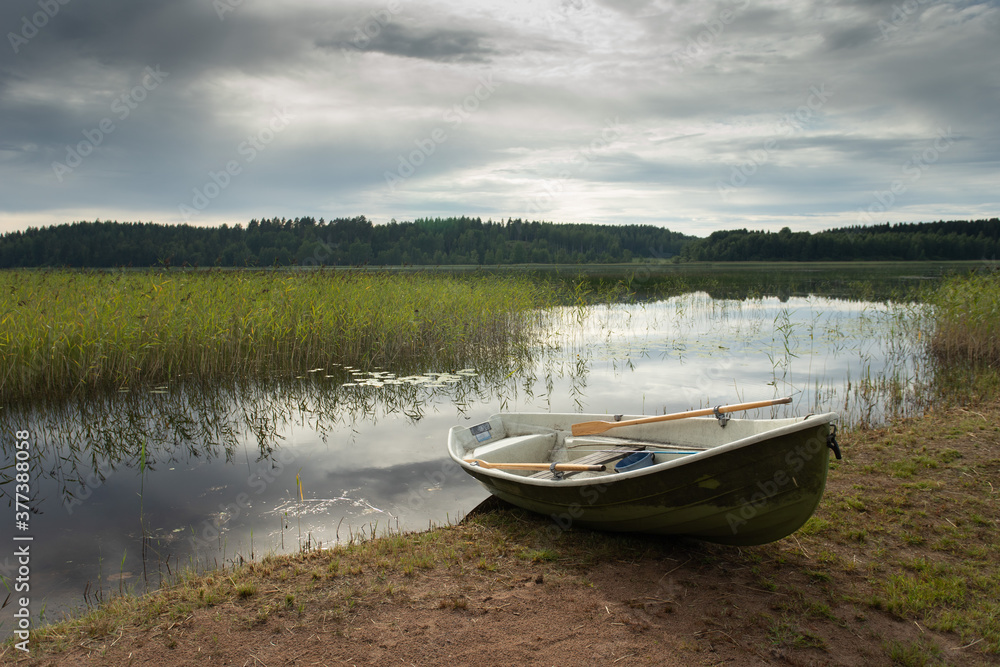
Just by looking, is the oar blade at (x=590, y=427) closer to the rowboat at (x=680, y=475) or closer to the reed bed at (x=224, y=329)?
the rowboat at (x=680, y=475)

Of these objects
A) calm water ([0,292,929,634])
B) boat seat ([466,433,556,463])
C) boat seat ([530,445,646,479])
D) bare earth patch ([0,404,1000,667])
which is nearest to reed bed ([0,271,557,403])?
calm water ([0,292,929,634])

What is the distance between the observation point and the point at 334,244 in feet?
174

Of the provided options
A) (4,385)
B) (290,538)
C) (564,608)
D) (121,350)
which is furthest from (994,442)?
(4,385)

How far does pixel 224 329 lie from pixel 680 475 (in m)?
8.87

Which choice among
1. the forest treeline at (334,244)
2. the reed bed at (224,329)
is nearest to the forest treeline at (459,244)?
the forest treeline at (334,244)

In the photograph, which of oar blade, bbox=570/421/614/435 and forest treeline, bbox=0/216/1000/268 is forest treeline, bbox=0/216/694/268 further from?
oar blade, bbox=570/421/614/435

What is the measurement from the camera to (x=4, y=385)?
819cm

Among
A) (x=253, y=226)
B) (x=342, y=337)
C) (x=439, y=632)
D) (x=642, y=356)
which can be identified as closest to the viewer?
(x=439, y=632)

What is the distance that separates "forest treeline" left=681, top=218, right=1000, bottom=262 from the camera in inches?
2506

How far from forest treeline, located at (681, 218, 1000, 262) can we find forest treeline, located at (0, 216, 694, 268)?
35.9 ft

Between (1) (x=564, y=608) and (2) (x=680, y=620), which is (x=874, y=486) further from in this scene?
(1) (x=564, y=608)

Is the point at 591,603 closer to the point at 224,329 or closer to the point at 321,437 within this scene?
the point at 321,437

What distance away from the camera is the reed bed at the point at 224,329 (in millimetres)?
8602

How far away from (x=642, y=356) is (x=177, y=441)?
29.9 feet
